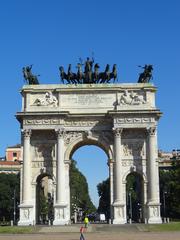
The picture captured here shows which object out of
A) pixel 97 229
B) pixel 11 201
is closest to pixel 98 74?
pixel 97 229

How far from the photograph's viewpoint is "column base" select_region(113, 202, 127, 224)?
47.7 meters

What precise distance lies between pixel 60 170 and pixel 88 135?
4.48m

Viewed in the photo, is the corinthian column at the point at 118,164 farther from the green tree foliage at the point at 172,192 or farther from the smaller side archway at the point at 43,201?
the green tree foliage at the point at 172,192

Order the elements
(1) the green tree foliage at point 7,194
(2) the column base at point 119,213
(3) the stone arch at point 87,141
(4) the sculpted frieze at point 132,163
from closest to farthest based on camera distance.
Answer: (2) the column base at point 119,213, (4) the sculpted frieze at point 132,163, (3) the stone arch at point 87,141, (1) the green tree foliage at point 7,194

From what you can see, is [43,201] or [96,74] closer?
[96,74]

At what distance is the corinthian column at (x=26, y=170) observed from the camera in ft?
160

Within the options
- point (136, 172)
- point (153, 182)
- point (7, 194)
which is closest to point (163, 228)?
point (153, 182)

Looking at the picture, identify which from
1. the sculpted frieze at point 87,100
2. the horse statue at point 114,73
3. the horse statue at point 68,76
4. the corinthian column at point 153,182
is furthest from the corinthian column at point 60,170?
the corinthian column at point 153,182

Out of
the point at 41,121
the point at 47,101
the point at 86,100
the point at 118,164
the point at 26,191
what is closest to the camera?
the point at 26,191

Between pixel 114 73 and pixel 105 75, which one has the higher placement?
pixel 114 73

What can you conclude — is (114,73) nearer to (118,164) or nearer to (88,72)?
(88,72)

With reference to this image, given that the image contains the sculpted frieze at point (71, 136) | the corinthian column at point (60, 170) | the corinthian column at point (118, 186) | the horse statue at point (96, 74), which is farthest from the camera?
the horse statue at point (96, 74)

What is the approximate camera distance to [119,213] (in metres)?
47.9

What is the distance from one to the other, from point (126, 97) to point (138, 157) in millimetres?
6052
